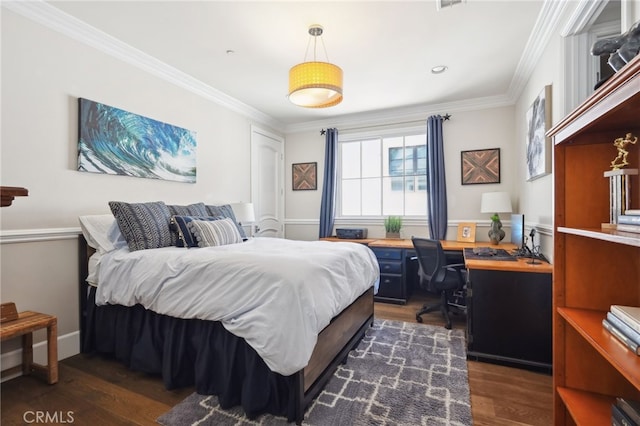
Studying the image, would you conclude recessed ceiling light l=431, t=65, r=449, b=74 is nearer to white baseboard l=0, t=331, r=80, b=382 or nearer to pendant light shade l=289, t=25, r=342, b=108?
pendant light shade l=289, t=25, r=342, b=108

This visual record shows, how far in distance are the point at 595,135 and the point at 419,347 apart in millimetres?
1934

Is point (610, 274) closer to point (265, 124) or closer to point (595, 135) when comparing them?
point (595, 135)

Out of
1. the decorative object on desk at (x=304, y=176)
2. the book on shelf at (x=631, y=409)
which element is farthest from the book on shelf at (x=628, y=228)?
the decorative object on desk at (x=304, y=176)

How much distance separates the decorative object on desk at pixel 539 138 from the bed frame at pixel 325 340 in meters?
1.78

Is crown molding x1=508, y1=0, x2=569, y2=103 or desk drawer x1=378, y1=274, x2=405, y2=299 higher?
crown molding x1=508, y1=0, x2=569, y2=103

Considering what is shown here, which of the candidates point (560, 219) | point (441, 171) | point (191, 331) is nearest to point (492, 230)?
point (441, 171)

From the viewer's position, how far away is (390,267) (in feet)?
12.6

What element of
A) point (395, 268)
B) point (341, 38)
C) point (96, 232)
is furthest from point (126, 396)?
point (341, 38)

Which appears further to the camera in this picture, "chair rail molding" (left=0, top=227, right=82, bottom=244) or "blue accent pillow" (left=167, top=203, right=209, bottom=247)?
"blue accent pillow" (left=167, top=203, right=209, bottom=247)

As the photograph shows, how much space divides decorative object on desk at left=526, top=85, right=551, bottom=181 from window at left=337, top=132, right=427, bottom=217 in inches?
62.9

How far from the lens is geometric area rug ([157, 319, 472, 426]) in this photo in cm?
165

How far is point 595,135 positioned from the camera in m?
1.31

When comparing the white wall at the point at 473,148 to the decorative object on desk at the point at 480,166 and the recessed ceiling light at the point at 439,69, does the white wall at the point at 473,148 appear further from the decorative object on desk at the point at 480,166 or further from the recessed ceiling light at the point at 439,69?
the recessed ceiling light at the point at 439,69

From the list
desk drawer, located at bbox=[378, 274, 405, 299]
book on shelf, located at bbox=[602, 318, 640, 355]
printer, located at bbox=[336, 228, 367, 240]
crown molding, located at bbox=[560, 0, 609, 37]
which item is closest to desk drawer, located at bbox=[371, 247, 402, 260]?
desk drawer, located at bbox=[378, 274, 405, 299]
